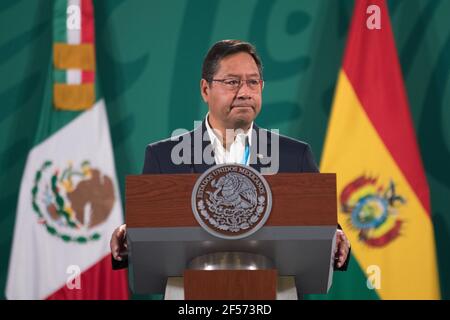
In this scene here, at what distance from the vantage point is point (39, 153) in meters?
5.19

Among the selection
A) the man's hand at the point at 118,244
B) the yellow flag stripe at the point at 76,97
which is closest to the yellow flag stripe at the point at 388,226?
the yellow flag stripe at the point at 76,97

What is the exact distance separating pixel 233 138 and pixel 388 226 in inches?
96.2

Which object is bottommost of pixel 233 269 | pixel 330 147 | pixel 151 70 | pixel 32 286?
pixel 233 269

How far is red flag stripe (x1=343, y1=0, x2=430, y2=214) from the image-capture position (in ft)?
17.0

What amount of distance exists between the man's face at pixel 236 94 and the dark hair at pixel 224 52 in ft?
0.04

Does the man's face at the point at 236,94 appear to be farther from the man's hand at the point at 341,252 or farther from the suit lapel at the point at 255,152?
the man's hand at the point at 341,252

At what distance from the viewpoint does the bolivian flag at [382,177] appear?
16.9ft

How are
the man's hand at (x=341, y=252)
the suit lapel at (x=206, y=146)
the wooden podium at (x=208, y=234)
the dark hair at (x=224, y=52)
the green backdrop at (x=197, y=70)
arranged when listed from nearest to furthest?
the wooden podium at (x=208, y=234) < the man's hand at (x=341, y=252) < the suit lapel at (x=206, y=146) < the dark hair at (x=224, y=52) < the green backdrop at (x=197, y=70)

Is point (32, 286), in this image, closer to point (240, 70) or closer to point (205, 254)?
point (240, 70)

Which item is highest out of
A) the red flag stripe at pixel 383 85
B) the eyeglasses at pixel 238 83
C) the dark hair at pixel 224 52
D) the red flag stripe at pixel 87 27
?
the red flag stripe at pixel 87 27

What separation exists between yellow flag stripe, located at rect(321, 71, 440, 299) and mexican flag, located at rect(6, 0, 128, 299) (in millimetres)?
1351

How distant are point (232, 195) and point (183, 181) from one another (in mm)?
125

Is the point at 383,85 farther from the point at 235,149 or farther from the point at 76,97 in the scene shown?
the point at 235,149

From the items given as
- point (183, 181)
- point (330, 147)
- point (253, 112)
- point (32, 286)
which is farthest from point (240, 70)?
point (32, 286)
